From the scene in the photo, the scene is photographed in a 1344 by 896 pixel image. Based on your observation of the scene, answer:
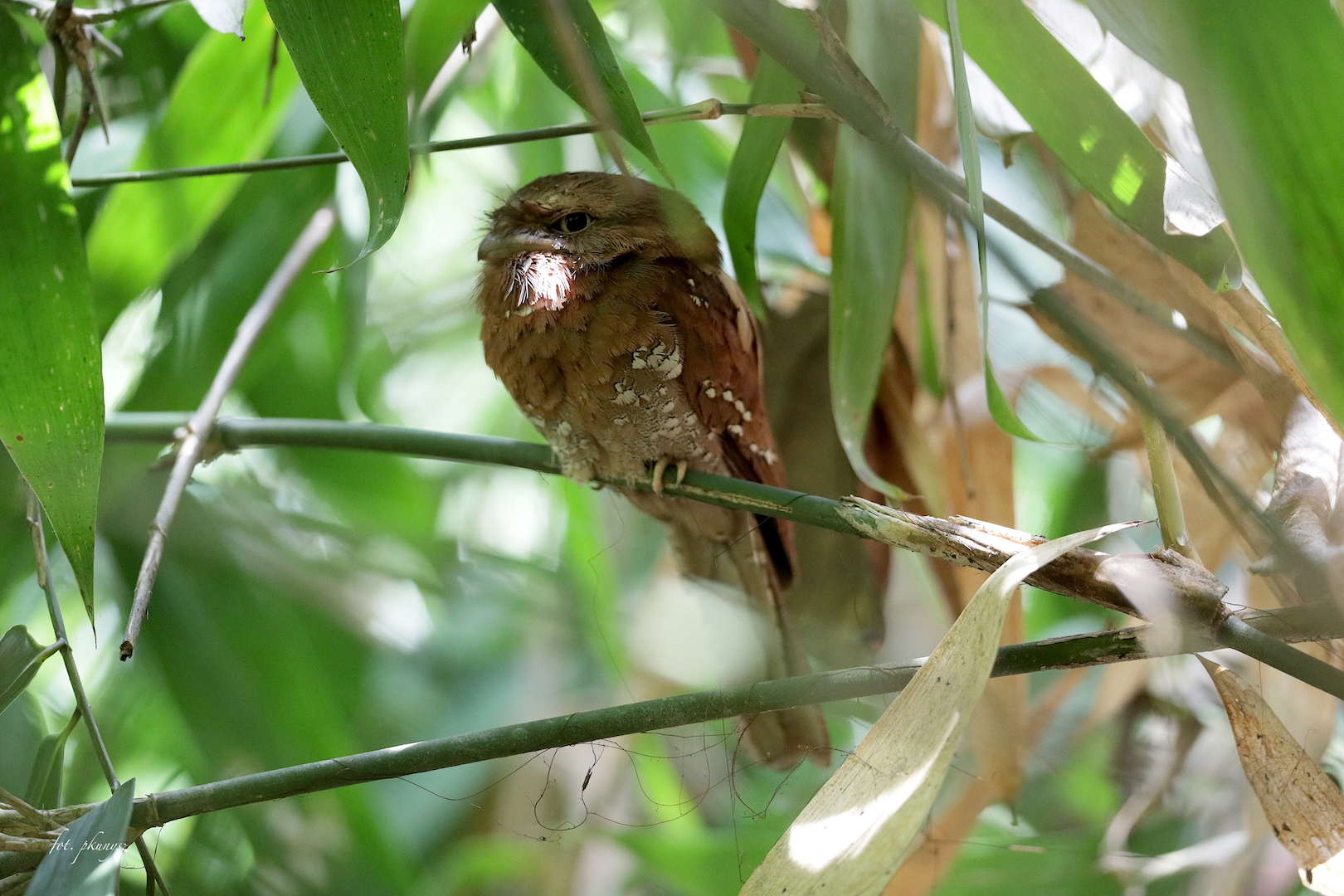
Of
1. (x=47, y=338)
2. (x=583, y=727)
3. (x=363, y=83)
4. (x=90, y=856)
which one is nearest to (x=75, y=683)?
(x=90, y=856)

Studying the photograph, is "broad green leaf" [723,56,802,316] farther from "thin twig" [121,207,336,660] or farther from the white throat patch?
"thin twig" [121,207,336,660]

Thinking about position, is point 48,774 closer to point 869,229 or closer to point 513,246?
point 513,246

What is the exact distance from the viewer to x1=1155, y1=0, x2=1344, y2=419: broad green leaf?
0.49 m

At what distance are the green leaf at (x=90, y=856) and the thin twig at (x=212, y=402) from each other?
0.13 m

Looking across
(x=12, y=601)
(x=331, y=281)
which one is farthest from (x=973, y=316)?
(x=12, y=601)

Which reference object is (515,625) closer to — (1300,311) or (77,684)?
(77,684)

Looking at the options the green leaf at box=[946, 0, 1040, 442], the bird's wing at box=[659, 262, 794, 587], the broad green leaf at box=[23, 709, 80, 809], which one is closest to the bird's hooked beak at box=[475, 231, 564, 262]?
the bird's wing at box=[659, 262, 794, 587]

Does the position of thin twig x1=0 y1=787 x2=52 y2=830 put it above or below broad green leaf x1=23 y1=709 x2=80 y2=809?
below

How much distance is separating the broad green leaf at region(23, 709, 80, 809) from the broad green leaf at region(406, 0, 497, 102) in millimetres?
843

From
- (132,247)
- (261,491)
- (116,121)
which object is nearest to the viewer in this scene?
(132,247)

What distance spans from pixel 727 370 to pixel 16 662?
34.9 inches

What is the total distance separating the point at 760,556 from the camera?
1402 mm

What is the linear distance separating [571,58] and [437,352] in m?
1.86

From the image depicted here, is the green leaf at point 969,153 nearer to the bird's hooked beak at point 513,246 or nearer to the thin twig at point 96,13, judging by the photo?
the bird's hooked beak at point 513,246
